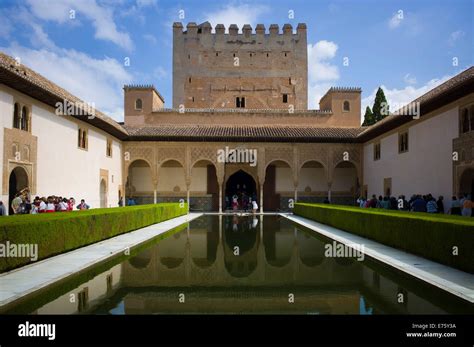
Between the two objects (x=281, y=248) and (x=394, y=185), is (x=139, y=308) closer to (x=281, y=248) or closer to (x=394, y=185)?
(x=281, y=248)

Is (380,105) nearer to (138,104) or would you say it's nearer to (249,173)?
(249,173)

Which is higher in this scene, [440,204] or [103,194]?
[103,194]

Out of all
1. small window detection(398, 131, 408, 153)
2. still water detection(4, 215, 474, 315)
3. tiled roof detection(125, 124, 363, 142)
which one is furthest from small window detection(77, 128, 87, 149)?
small window detection(398, 131, 408, 153)

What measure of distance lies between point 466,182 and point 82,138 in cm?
1443

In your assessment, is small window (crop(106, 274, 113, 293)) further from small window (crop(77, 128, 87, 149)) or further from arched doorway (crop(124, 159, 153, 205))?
arched doorway (crop(124, 159, 153, 205))

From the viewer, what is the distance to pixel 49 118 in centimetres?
1384

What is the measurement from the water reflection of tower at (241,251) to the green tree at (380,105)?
24.7 meters

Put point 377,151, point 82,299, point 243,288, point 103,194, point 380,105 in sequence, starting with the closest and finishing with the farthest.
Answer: point 82,299
point 243,288
point 103,194
point 377,151
point 380,105

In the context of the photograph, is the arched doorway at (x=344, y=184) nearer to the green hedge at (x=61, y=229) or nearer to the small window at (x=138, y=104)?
the small window at (x=138, y=104)

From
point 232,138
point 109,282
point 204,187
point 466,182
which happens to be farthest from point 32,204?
point 204,187

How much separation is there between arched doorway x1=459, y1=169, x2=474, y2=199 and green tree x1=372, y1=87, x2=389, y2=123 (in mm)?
22123

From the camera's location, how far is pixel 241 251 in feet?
28.5
